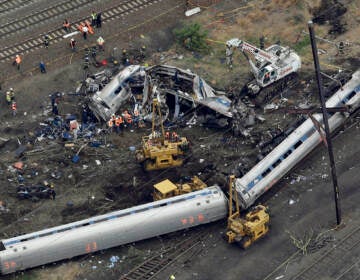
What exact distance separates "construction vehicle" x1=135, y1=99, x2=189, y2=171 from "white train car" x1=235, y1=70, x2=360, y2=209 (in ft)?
16.9

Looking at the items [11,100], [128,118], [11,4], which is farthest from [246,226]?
[11,4]

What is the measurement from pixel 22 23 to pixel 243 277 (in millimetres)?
28522

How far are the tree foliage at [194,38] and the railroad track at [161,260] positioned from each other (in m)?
18.5

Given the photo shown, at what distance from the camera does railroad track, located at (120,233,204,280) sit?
52750mm

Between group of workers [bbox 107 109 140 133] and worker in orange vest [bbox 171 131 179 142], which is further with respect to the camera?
group of workers [bbox 107 109 140 133]

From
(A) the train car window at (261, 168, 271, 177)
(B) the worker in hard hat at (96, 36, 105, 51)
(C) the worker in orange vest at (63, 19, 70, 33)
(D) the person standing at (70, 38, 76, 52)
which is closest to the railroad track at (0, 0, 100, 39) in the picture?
(C) the worker in orange vest at (63, 19, 70, 33)

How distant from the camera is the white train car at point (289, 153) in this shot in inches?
2179

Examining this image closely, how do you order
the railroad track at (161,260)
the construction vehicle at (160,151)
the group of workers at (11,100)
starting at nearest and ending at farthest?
the railroad track at (161,260) < the construction vehicle at (160,151) < the group of workers at (11,100)

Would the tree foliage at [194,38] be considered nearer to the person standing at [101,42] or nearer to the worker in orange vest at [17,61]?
the person standing at [101,42]

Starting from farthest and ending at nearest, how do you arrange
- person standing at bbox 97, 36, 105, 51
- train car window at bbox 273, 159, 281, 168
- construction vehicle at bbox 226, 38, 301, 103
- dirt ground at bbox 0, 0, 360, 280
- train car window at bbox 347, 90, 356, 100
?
person standing at bbox 97, 36, 105, 51, construction vehicle at bbox 226, 38, 301, 103, train car window at bbox 347, 90, 356, 100, train car window at bbox 273, 159, 281, 168, dirt ground at bbox 0, 0, 360, 280

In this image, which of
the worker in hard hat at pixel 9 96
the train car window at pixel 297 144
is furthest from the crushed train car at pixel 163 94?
the worker in hard hat at pixel 9 96

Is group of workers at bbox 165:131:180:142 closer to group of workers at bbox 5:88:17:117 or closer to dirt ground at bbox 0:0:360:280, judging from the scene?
dirt ground at bbox 0:0:360:280

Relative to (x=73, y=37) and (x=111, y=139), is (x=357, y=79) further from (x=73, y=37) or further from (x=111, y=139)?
(x=73, y=37)

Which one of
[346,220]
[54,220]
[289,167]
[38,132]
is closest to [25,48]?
[38,132]
